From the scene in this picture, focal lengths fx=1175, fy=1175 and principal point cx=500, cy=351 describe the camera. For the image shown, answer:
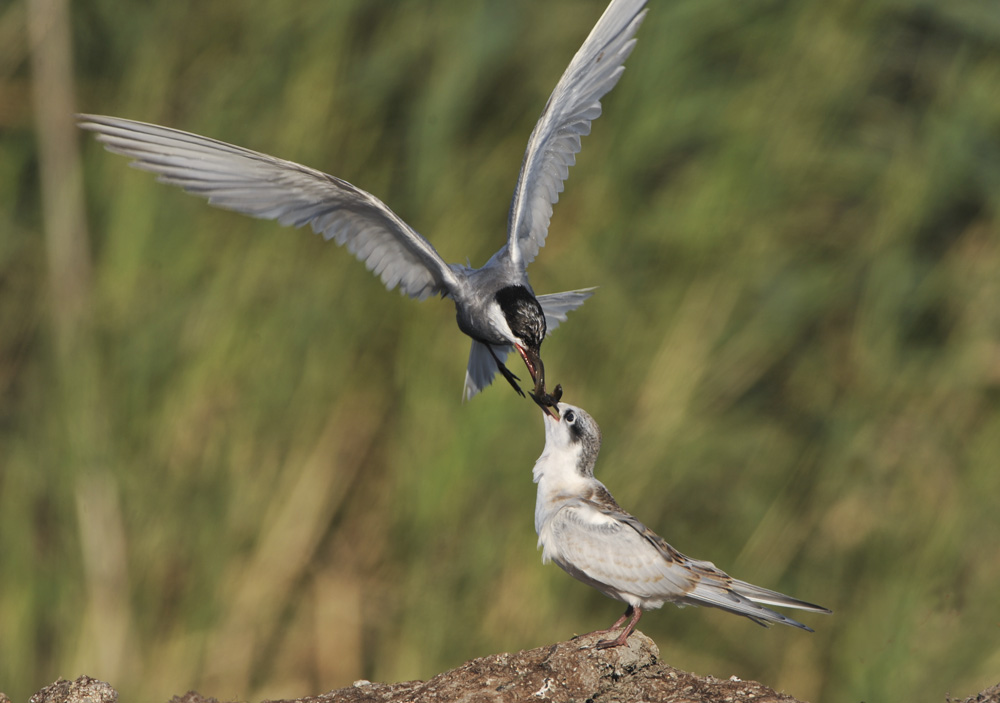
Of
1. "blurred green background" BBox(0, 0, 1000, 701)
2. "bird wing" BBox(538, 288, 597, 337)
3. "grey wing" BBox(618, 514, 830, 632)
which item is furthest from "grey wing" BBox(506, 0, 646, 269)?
"grey wing" BBox(618, 514, 830, 632)

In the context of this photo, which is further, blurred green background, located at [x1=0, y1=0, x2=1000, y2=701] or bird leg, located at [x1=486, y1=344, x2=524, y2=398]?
blurred green background, located at [x1=0, y1=0, x2=1000, y2=701]

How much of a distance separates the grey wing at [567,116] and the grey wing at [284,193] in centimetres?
44

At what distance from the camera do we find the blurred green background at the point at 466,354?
5.53 m

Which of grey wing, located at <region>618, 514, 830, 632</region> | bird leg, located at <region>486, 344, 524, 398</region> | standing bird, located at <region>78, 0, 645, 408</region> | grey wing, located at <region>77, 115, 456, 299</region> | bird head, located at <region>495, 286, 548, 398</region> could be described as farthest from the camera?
bird leg, located at <region>486, 344, 524, 398</region>

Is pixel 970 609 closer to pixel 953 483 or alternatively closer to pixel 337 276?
pixel 953 483

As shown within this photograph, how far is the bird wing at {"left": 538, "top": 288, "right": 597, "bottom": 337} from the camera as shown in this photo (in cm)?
515

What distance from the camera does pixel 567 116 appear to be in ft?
15.9

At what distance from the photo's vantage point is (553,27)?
5.75 meters

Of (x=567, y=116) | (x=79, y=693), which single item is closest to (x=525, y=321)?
(x=567, y=116)

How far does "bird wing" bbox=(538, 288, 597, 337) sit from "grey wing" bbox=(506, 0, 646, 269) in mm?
202

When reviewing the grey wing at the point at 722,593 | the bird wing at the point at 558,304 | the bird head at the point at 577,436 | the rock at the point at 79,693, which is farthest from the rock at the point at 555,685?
the bird wing at the point at 558,304

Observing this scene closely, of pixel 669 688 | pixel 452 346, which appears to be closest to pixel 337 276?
pixel 452 346

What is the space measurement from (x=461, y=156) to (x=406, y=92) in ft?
1.36

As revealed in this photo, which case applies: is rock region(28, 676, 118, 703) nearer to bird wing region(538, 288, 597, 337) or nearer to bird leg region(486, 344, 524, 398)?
bird leg region(486, 344, 524, 398)
